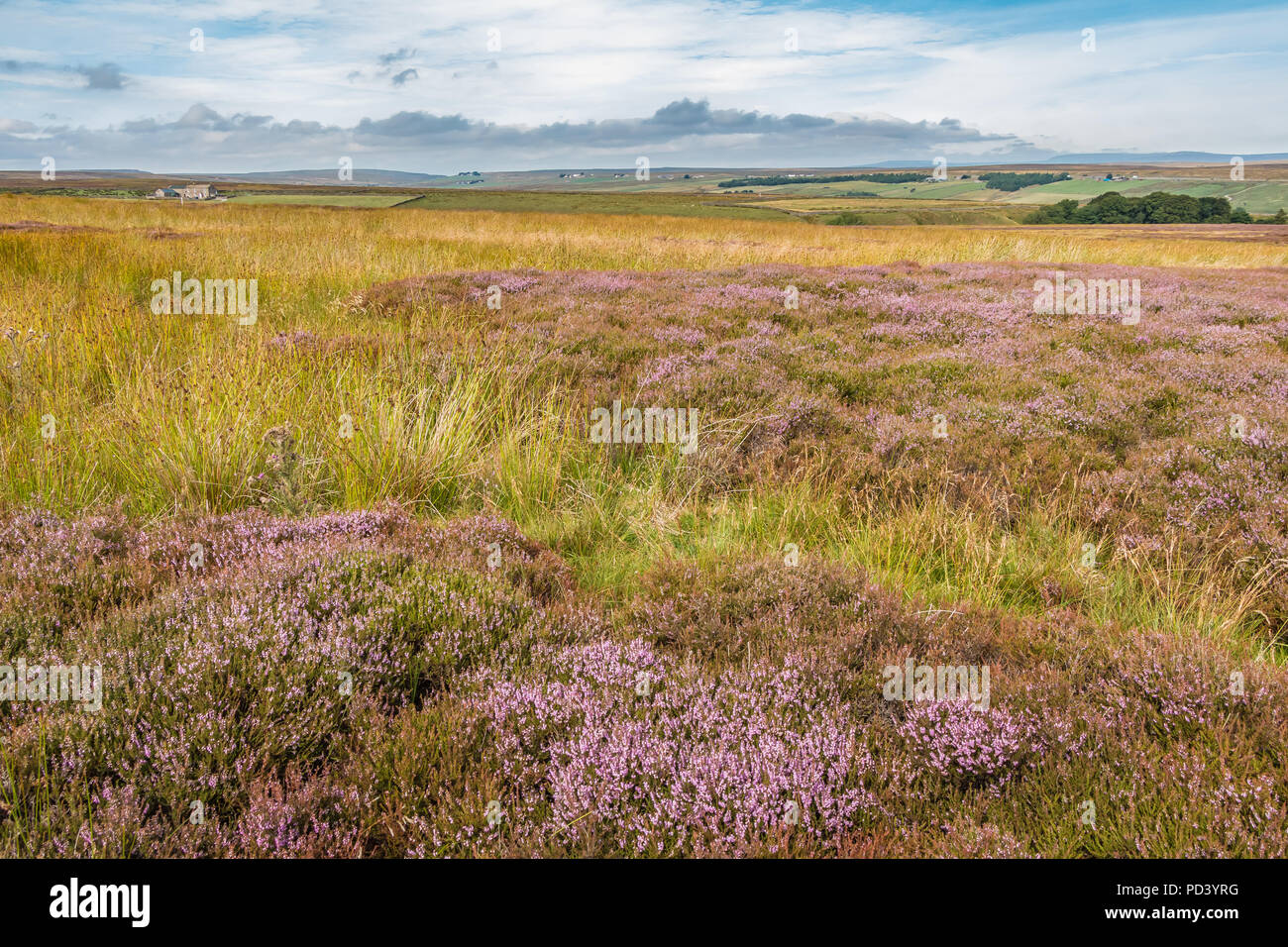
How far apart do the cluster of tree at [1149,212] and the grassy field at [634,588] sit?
10561 cm

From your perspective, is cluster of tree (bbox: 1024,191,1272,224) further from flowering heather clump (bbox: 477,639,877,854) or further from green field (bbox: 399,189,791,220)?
flowering heather clump (bbox: 477,639,877,854)

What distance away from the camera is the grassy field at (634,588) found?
2.25 metres

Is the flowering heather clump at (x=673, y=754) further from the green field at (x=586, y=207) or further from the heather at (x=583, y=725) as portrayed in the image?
the green field at (x=586, y=207)

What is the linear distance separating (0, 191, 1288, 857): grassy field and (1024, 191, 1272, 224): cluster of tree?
346 ft

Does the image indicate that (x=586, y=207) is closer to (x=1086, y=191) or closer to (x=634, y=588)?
(x=634, y=588)

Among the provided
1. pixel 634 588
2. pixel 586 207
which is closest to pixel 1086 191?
pixel 586 207

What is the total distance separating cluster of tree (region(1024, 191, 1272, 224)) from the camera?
92.1 m

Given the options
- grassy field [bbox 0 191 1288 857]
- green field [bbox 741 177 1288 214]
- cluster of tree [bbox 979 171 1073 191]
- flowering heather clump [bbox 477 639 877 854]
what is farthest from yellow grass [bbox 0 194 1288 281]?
cluster of tree [bbox 979 171 1073 191]

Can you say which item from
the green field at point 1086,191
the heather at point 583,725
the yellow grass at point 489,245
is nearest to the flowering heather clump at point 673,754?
the heather at point 583,725

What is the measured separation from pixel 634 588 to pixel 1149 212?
11984 centimetres

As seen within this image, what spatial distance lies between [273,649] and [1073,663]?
354 cm

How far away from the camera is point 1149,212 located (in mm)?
93875

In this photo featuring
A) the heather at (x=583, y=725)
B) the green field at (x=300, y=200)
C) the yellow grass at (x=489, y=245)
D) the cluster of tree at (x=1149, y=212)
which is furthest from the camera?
the cluster of tree at (x=1149, y=212)
